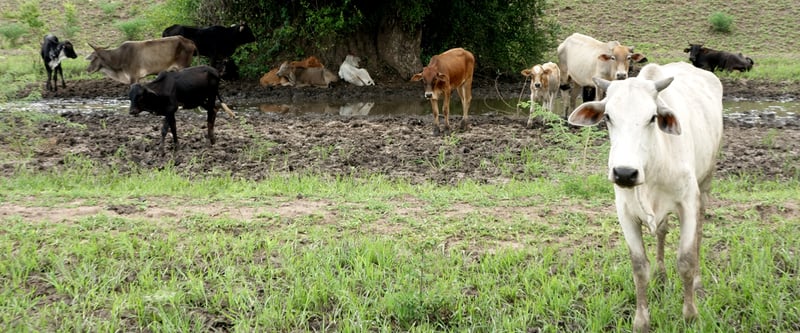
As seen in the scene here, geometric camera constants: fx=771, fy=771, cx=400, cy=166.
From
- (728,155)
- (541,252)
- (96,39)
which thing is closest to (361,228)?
(541,252)

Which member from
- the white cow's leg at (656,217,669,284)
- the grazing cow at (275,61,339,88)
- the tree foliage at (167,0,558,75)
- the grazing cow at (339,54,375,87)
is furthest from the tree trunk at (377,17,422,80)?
the white cow's leg at (656,217,669,284)

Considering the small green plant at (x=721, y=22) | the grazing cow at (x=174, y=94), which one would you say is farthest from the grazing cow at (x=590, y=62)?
the small green plant at (x=721, y=22)

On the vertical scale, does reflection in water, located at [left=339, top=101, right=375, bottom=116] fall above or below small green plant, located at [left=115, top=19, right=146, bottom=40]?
below

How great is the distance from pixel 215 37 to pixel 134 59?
265 cm

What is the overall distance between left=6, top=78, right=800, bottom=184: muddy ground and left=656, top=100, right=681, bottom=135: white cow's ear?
417cm

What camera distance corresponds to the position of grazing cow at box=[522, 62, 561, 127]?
1200 centimetres

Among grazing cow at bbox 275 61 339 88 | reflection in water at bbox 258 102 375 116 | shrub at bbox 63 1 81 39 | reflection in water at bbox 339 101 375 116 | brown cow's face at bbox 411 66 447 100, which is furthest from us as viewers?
shrub at bbox 63 1 81 39

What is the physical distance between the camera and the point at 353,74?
17.5 metres

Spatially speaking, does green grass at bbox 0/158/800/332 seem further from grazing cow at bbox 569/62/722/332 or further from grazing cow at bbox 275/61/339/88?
grazing cow at bbox 275/61/339/88

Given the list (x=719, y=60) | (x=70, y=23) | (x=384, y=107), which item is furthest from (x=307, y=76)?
(x=70, y=23)

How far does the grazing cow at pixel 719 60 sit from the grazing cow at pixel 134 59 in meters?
12.0

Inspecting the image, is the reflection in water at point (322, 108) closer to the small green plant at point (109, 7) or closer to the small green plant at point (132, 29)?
the small green plant at point (132, 29)

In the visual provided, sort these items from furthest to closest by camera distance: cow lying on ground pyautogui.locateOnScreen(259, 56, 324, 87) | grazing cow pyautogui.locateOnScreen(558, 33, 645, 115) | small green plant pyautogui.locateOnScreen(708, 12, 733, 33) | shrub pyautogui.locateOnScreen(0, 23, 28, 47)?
1. small green plant pyautogui.locateOnScreen(708, 12, 733, 33)
2. shrub pyautogui.locateOnScreen(0, 23, 28, 47)
3. cow lying on ground pyautogui.locateOnScreen(259, 56, 324, 87)
4. grazing cow pyautogui.locateOnScreen(558, 33, 645, 115)

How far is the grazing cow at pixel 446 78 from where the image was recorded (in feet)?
36.6
